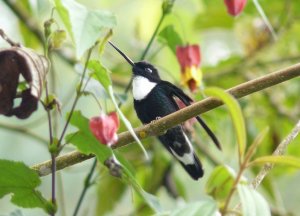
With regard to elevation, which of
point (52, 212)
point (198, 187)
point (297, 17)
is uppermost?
point (52, 212)

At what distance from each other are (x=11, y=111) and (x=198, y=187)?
3550 millimetres

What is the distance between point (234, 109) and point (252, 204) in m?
0.16

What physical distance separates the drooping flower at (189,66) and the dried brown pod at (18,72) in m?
0.76

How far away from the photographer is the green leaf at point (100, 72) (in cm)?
128

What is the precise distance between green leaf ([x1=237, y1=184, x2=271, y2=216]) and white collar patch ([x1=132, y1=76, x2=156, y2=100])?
4.56ft

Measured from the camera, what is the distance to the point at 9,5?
10.2 ft

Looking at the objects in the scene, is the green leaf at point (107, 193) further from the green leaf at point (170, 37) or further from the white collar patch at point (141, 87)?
the green leaf at point (170, 37)

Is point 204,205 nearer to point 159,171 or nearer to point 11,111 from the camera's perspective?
point 11,111

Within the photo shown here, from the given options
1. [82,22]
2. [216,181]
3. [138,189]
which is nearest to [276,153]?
[216,181]

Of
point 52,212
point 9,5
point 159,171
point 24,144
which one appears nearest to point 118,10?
point 24,144

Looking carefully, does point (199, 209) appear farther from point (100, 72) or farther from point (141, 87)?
point (141, 87)

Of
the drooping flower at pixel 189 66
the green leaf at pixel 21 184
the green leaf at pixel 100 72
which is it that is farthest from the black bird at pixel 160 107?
the green leaf at pixel 100 72

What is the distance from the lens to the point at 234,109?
1.16 m

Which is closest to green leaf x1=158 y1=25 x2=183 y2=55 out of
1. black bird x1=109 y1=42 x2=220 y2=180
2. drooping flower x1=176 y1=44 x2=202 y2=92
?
drooping flower x1=176 y1=44 x2=202 y2=92
